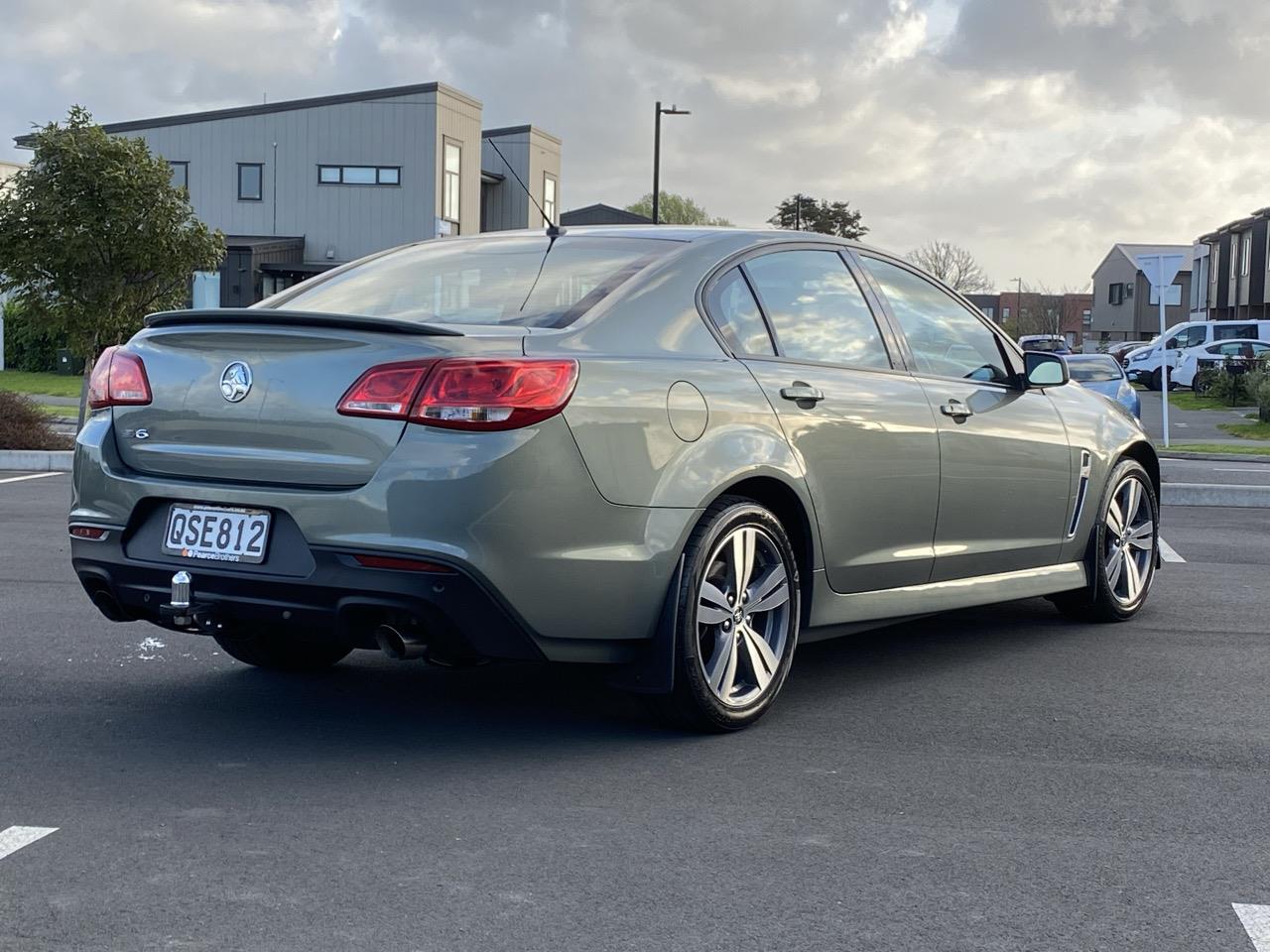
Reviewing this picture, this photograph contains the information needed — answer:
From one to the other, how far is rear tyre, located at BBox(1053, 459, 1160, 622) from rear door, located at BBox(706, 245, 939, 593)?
4.95 ft

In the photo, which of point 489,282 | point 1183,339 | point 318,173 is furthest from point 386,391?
point 1183,339

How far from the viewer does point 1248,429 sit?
2767 cm

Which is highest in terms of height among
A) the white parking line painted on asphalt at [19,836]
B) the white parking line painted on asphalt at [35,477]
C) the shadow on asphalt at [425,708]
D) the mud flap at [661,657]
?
the mud flap at [661,657]

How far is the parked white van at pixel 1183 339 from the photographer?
146 feet

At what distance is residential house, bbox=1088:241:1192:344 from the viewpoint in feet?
297

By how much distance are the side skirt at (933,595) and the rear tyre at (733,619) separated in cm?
21

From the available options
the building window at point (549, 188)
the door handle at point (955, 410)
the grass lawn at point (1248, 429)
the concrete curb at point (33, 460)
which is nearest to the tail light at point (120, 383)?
the door handle at point (955, 410)

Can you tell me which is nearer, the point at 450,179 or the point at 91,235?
the point at 91,235

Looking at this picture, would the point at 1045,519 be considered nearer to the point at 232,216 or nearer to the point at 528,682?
the point at 528,682

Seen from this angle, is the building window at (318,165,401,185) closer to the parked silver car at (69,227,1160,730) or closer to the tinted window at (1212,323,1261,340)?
the tinted window at (1212,323,1261,340)

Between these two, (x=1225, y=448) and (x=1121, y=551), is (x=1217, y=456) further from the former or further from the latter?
(x=1121, y=551)

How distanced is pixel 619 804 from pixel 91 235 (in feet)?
48.2

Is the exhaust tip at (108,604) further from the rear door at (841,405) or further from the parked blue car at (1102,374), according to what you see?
the parked blue car at (1102,374)

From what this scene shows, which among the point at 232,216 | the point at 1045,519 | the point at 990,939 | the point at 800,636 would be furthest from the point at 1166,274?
the point at 232,216
